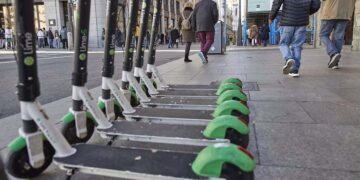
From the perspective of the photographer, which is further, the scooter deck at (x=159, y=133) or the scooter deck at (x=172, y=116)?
the scooter deck at (x=172, y=116)

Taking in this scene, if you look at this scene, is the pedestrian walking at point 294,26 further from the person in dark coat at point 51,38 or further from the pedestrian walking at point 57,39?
the person in dark coat at point 51,38

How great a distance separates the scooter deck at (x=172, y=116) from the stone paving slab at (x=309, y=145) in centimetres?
49

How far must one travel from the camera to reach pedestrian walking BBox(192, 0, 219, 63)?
8.99m

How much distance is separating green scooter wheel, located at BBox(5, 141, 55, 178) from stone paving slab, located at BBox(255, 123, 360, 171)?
140 cm

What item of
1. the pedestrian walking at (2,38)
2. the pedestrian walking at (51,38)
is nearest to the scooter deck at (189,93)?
the pedestrian walking at (51,38)

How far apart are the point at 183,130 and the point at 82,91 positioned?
785 millimetres

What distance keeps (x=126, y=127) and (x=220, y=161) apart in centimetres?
117

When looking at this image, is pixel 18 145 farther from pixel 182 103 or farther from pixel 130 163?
pixel 182 103

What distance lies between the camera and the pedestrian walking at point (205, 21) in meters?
8.99

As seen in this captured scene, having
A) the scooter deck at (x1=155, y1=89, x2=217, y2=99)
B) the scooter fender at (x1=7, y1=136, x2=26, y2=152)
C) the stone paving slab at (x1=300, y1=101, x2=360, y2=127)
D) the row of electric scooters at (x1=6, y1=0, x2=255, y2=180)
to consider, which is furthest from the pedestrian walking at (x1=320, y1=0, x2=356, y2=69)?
the scooter fender at (x1=7, y1=136, x2=26, y2=152)

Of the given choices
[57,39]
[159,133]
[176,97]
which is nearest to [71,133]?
[159,133]

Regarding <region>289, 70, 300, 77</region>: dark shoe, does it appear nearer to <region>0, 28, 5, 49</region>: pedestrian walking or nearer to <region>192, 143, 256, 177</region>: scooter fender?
<region>192, 143, 256, 177</region>: scooter fender

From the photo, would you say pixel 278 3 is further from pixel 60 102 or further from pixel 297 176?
pixel 297 176

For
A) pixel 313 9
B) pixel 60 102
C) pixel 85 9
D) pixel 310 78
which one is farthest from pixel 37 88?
pixel 313 9
